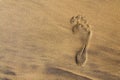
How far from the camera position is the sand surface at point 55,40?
63 cm

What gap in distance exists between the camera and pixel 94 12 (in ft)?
2.08

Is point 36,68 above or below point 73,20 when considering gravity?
below

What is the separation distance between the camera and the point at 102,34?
0.63 meters

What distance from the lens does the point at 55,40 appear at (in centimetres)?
63

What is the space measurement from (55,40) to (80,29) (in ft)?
0.30

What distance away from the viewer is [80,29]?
2.09 ft

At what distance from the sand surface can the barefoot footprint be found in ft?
0.04

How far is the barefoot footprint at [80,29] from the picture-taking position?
628mm

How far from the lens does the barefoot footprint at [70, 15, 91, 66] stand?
2.06ft

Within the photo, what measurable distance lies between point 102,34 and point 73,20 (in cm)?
11

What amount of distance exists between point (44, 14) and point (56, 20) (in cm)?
5

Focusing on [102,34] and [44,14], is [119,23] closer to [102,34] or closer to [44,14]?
[102,34]

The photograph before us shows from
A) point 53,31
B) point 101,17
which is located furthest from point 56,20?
point 101,17

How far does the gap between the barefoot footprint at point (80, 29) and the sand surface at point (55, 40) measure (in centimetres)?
1
